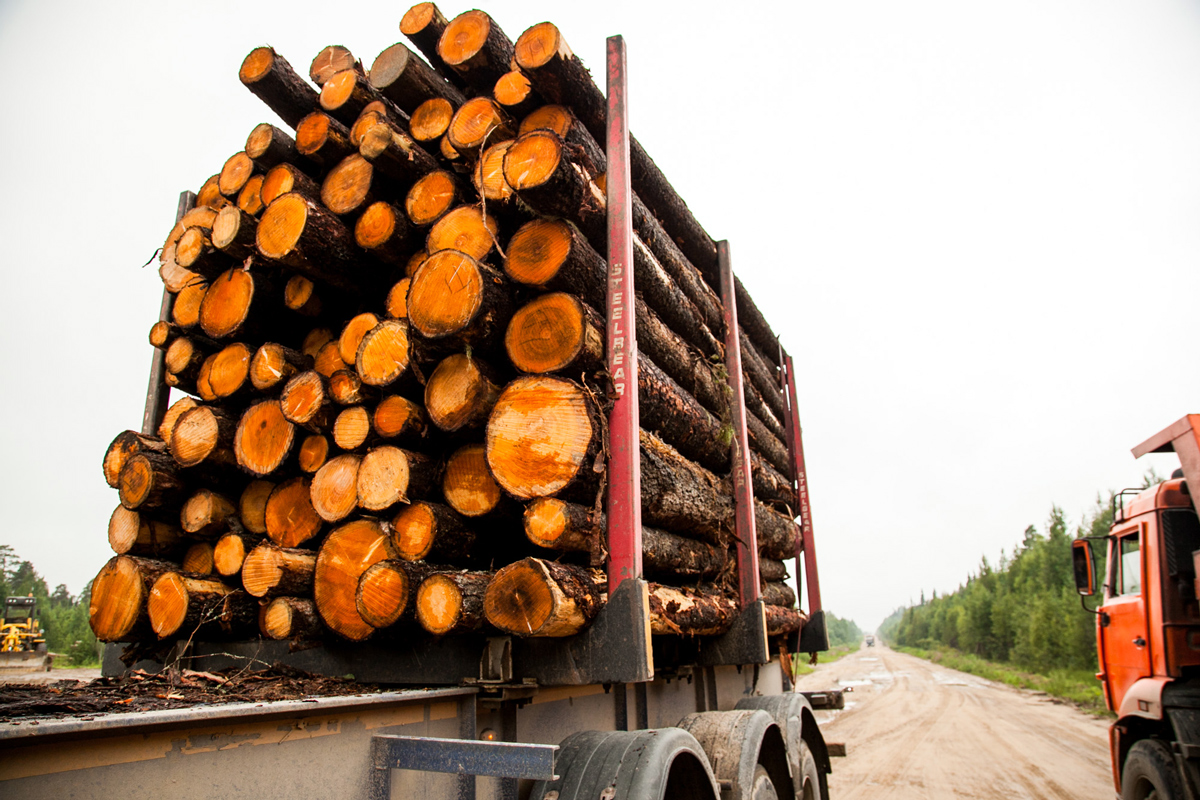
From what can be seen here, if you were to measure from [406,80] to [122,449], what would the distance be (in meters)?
2.55

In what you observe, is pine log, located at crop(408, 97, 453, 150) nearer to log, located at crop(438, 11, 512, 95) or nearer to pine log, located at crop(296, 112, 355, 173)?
log, located at crop(438, 11, 512, 95)

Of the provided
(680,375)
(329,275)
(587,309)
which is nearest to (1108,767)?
(680,375)

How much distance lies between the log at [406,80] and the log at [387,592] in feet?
8.17

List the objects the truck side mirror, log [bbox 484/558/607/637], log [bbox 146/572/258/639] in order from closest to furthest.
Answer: log [bbox 484/558/607/637] < log [bbox 146/572/258/639] < the truck side mirror

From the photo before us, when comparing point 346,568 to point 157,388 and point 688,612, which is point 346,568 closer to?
point 688,612

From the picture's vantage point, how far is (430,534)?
9.53 feet

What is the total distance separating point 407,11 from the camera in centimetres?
378

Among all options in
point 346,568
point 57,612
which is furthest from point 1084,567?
point 57,612

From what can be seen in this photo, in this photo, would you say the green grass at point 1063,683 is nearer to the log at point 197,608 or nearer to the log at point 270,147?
the log at point 197,608

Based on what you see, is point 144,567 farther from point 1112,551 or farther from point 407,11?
point 1112,551

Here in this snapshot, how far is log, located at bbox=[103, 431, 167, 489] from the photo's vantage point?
3857mm

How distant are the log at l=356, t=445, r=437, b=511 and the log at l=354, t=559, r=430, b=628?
36 centimetres

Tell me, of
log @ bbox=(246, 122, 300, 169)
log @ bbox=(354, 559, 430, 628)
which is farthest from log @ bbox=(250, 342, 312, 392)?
log @ bbox=(354, 559, 430, 628)

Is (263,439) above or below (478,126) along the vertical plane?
below
